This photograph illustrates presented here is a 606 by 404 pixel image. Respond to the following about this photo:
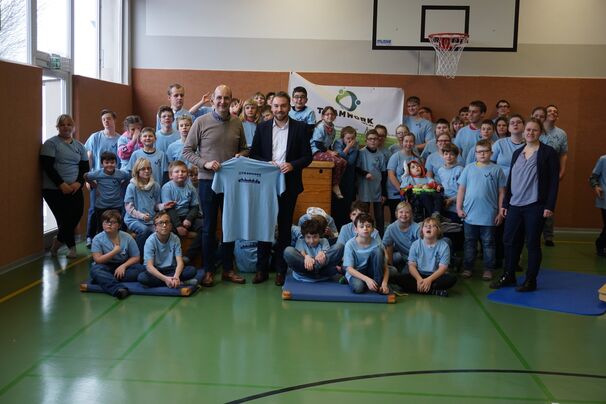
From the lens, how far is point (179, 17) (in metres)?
10.7

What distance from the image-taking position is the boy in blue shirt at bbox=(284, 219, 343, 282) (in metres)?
6.27

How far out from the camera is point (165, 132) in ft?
26.3

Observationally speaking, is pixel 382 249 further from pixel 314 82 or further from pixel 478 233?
pixel 314 82

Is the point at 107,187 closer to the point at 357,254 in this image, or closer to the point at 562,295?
the point at 357,254

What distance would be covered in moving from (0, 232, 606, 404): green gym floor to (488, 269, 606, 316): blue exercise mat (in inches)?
8.2

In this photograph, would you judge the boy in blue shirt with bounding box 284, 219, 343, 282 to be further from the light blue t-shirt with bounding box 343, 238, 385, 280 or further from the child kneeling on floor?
the child kneeling on floor

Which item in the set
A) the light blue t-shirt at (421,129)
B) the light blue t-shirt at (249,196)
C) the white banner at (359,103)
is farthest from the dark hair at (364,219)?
the white banner at (359,103)

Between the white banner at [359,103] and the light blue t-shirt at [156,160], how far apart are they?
3.66 meters

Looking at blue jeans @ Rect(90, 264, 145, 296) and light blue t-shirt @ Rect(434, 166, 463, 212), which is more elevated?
light blue t-shirt @ Rect(434, 166, 463, 212)

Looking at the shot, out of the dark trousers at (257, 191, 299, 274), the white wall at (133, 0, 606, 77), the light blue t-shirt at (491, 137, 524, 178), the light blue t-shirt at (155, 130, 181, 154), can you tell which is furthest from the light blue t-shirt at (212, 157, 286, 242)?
the white wall at (133, 0, 606, 77)

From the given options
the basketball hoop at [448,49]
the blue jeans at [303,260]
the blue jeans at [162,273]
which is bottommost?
the blue jeans at [162,273]

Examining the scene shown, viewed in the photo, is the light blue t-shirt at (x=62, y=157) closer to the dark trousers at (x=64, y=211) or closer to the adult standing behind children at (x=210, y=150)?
the dark trousers at (x=64, y=211)

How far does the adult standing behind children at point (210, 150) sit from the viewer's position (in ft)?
20.6

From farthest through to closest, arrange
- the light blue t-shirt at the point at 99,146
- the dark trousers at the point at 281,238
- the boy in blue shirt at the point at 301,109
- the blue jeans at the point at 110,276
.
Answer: the light blue t-shirt at the point at 99,146 < the boy in blue shirt at the point at 301,109 < the dark trousers at the point at 281,238 < the blue jeans at the point at 110,276
